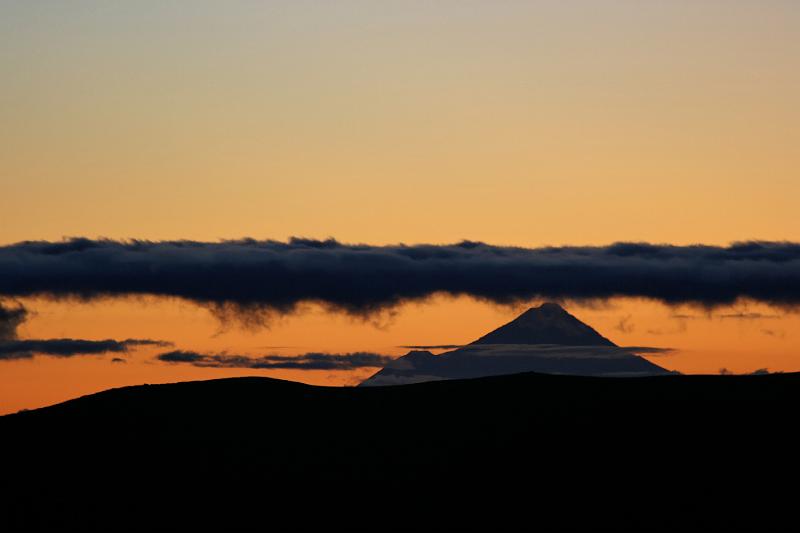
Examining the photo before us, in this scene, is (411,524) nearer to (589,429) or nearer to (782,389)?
(589,429)

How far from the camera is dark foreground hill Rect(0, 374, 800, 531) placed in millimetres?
116812

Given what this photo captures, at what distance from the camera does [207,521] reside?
118250 mm

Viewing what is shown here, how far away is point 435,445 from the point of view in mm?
133500

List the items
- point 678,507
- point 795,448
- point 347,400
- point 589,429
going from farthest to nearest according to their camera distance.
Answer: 1. point 347,400
2. point 589,429
3. point 795,448
4. point 678,507

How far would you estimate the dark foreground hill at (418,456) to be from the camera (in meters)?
117

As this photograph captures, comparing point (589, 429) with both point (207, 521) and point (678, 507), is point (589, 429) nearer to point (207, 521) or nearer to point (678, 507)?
point (678, 507)

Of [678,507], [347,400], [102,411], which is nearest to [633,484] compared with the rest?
[678,507]

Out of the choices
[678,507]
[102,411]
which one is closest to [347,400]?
[102,411]

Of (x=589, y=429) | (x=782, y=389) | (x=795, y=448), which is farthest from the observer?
(x=782, y=389)

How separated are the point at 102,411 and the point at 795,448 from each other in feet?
208

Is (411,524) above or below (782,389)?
below

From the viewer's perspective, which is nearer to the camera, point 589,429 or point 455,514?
point 455,514

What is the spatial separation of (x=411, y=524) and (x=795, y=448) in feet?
102

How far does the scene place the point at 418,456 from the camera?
13088 centimetres
